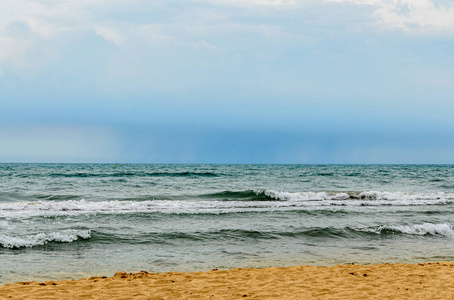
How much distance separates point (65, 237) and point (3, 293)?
4594 mm

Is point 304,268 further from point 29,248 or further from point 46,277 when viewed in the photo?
point 29,248

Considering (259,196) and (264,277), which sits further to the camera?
(259,196)

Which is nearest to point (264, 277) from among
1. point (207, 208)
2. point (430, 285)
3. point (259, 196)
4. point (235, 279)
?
point (235, 279)

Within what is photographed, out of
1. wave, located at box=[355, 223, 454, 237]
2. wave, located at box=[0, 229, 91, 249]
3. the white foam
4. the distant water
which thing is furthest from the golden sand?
the white foam

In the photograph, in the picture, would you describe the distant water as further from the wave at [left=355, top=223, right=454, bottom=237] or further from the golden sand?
the golden sand

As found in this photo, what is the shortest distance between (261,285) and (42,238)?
22.0ft

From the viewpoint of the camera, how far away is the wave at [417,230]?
498 inches

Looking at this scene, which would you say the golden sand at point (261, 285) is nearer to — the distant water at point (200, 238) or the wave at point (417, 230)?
the distant water at point (200, 238)

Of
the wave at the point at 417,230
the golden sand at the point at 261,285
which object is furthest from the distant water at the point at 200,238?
the golden sand at the point at 261,285

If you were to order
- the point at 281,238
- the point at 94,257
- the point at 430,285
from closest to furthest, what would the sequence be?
the point at 430,285, the point at 94,257, the point at 281,238

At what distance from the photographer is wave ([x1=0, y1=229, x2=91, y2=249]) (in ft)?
33.1

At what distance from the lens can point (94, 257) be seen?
9359mm

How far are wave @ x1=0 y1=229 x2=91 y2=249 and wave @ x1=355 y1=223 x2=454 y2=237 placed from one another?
871cm

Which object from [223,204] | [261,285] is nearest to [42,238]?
[261,285]
